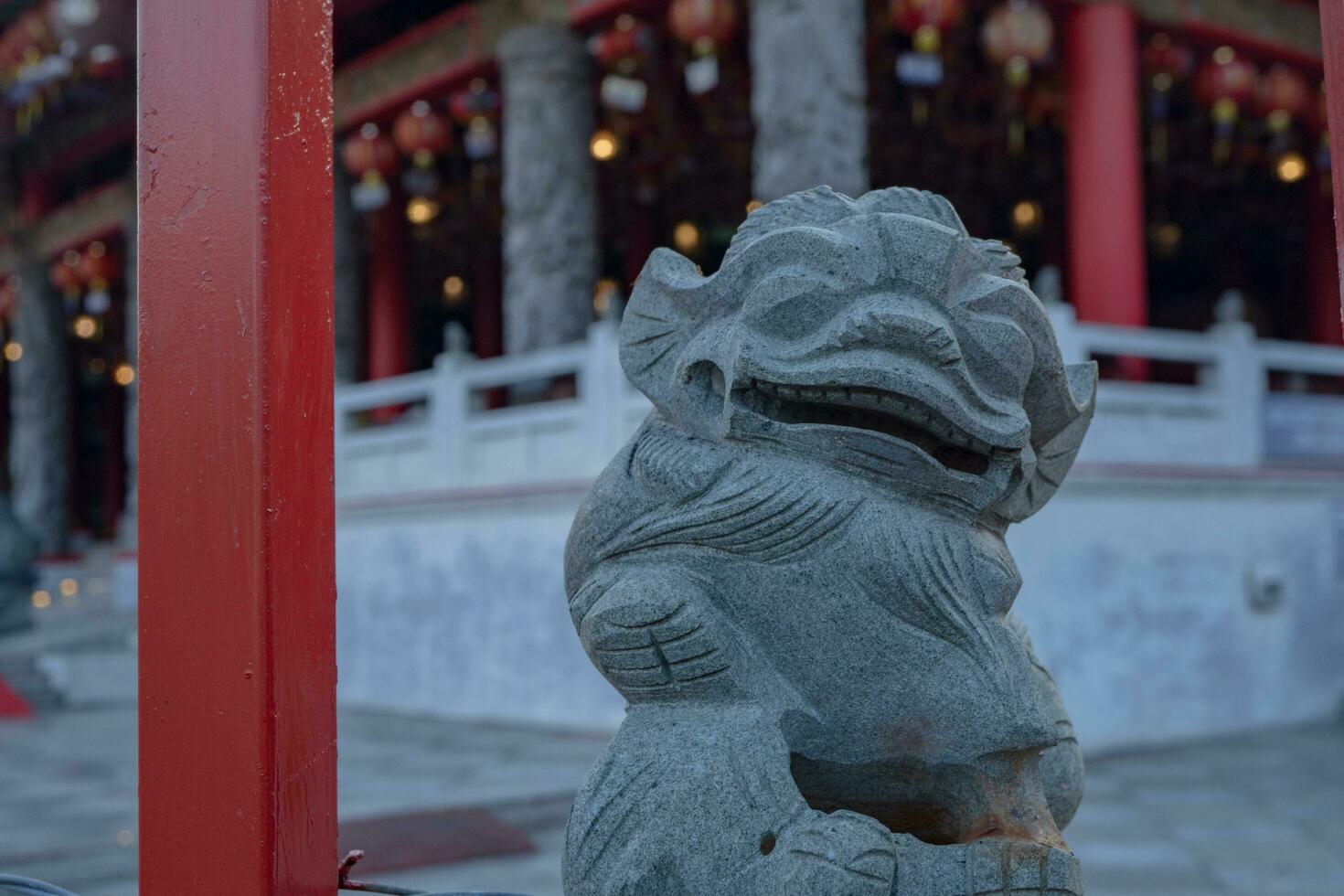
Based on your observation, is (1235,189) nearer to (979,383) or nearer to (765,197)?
(765,197)

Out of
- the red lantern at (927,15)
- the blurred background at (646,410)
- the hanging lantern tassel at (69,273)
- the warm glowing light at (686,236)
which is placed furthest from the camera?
the warm glowing light at (686,236)

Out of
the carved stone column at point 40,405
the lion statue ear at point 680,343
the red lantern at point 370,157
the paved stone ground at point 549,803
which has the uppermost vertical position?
the red lantern at point 370,157

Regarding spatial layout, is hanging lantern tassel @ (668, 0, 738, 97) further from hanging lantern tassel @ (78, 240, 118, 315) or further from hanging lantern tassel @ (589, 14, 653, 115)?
hanging lantern tassel @ (78, 240, 118, 315)

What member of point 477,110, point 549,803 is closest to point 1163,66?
point 477,110

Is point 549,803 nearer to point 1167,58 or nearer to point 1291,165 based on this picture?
point 1167,58

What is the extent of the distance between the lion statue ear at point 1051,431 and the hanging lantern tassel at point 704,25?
465 centimetres

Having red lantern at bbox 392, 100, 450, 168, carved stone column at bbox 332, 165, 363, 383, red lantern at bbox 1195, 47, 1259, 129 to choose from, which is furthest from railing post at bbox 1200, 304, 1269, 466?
carved stone column at bbox 332, 165, 363, 383

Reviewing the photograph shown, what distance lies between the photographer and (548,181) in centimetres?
738

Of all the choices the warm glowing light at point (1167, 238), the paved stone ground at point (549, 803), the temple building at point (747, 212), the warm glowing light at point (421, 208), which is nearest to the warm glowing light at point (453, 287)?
the temple building at point (747, 212)

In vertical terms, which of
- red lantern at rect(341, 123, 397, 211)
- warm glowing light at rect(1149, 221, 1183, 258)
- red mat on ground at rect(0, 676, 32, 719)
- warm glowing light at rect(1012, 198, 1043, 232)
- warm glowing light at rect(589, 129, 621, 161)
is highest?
warm glowing light at rect(589, 129, 621, 161)

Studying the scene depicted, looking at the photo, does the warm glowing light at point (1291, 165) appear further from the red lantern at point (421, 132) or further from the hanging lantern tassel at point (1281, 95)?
the red lantern at point (421, 132)

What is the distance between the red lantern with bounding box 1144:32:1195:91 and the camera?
7195 mm

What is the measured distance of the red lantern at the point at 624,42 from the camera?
695 centimetres

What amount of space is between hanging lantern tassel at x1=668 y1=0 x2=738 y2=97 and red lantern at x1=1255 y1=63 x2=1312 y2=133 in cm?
326
